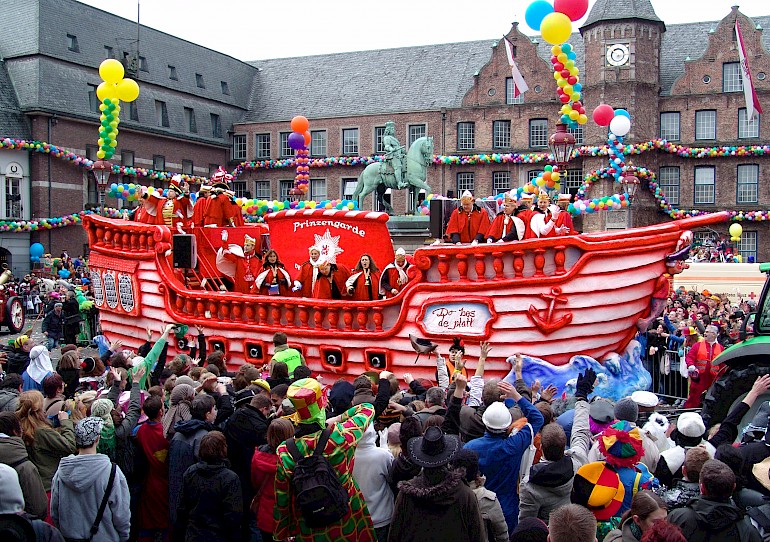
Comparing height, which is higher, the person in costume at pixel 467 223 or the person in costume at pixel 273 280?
the person in costume at pixel 467 223

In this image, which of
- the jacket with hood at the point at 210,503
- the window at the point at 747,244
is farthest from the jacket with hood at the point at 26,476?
the window at the point at 747,244

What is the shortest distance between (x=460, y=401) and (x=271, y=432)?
4.76ft

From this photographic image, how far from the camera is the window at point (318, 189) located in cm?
4525

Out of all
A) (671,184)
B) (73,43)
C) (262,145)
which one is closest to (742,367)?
(671,184)

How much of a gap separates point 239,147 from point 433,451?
4463 cm

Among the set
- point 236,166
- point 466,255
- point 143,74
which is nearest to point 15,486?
point 466,255

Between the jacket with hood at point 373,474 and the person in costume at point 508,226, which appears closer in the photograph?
the jacket with hood at point 373,474

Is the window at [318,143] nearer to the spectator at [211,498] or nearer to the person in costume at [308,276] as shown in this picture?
the person in costume at [308,276]

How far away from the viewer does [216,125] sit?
46031 mm

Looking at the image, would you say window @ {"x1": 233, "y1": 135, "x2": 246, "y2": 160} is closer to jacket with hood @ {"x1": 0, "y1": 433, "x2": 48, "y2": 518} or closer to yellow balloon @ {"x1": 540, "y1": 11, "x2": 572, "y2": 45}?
yellow balloon @ {"x1": 540, "y1": 11, "x2": 572, "y2": 45}

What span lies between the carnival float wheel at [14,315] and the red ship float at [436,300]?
9.24 metres

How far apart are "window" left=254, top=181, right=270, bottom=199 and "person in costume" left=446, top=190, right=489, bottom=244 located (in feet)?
117

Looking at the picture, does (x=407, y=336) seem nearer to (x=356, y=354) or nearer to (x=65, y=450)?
(x=356, y=354)

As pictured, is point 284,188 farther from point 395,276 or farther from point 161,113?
point 395,276
